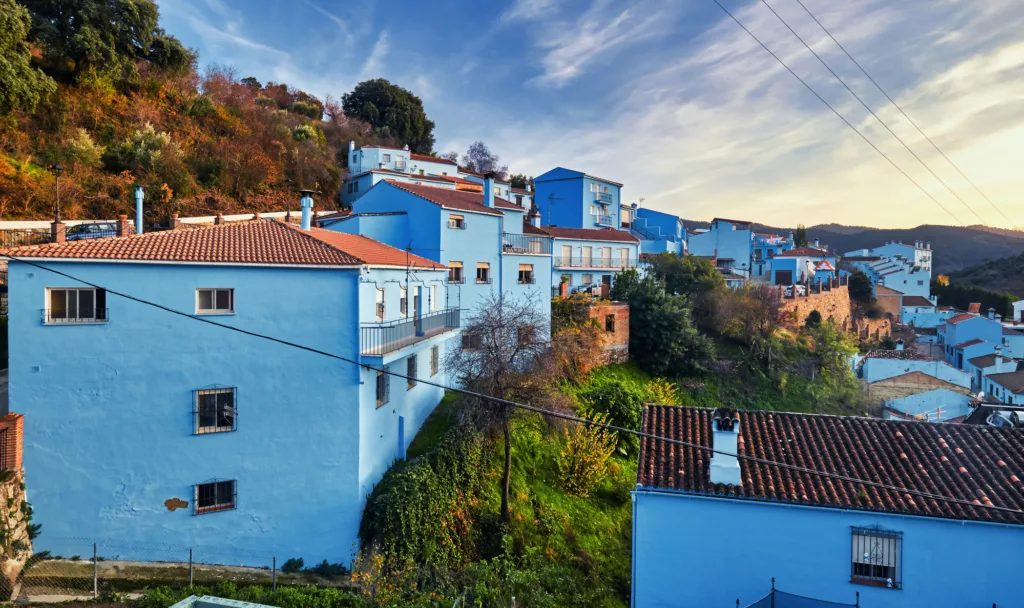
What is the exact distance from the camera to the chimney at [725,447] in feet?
33.2

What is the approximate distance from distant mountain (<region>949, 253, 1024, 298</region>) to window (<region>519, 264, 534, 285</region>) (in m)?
92.8

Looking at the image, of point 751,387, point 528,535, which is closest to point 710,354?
point 751,387

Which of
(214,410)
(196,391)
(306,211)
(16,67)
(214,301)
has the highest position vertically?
(16,67)

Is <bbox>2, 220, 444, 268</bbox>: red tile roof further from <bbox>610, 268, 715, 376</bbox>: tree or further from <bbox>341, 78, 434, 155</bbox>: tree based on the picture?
<bbox>341, 78, 434, 155</bbox>: tree

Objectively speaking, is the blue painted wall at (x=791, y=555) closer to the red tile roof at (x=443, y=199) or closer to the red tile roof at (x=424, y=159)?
the red tile roof at (x=443, y=199)

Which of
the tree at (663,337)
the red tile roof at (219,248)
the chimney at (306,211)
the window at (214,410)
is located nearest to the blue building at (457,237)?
the chimney at (306,211)

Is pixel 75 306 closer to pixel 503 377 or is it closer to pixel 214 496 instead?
pixel 214 496

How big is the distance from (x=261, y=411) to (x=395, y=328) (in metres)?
3.87

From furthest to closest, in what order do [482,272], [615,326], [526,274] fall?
[615,326] < [526,274] < [482,272]

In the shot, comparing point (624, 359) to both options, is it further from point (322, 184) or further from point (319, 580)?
point (322, 184)

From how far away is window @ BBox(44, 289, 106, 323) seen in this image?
11781mm

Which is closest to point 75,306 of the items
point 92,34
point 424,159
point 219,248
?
point 219,248

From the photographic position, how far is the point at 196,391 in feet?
40.7

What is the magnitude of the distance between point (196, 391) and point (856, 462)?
14.6 metres
